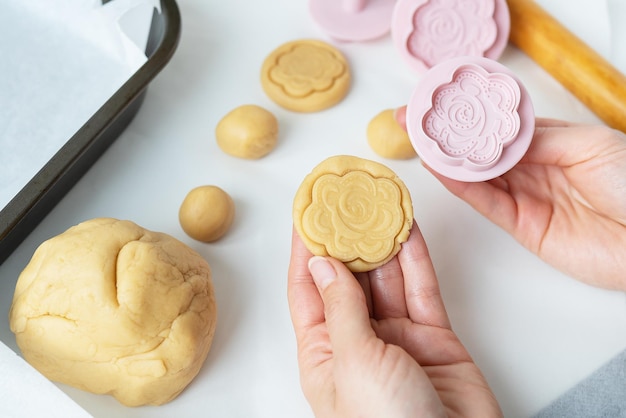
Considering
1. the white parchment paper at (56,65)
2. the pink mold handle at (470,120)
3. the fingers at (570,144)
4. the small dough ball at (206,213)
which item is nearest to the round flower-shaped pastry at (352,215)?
the pink mold handle at (470,120)

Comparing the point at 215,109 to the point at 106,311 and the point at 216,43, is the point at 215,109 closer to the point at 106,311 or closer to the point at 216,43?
the point at 216,43

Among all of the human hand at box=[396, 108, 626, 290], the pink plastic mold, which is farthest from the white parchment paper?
the human hand at box=[396, 108, 626, 290]

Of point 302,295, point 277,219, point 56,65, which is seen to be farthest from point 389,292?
point 56,65

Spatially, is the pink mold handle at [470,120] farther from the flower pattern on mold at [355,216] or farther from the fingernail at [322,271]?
the fingernail at [322,271]

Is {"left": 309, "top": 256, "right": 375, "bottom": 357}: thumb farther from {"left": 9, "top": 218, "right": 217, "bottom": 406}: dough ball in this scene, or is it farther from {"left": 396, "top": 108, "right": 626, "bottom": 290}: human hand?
{"left": 396, "top": 108, "right": 626, "bottom": 290}: human hand

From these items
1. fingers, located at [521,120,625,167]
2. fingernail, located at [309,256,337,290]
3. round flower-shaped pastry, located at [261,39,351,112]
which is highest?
fingers, located at [521,120,625,167]
